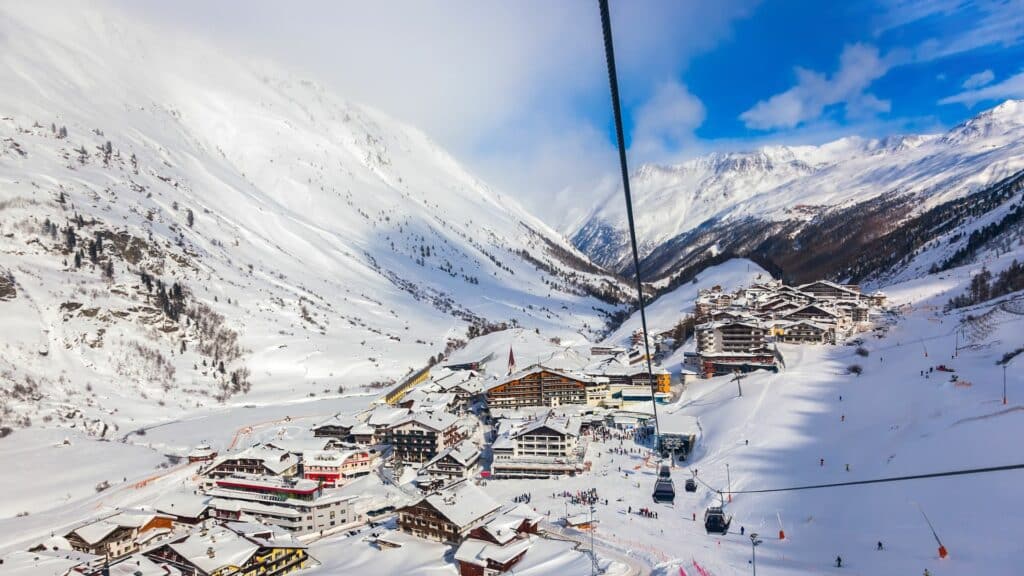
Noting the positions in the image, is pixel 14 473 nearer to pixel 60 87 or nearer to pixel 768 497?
pixel 768 497

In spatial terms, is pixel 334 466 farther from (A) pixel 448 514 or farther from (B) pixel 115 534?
(A) pixel 448 514

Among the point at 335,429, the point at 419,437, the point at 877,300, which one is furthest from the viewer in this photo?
the point at 877,300

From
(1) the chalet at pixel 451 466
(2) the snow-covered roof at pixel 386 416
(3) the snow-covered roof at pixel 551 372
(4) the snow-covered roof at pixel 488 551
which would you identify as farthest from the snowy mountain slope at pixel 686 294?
(4) the snow-covered roof at pixel 488 551

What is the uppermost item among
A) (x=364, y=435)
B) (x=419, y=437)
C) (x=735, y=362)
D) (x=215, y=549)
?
(x=735, y=362)

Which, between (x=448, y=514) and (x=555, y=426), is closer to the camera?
(x=448, y=514)

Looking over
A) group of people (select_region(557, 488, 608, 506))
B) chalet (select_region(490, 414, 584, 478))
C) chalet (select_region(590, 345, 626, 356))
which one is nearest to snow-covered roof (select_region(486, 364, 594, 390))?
chalet (select_region(490, 414, 584, 478))

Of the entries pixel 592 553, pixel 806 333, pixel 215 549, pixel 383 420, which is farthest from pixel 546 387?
pixel 215 549

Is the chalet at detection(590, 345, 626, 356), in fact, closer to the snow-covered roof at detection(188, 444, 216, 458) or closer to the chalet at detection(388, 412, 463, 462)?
the chalet at detection(388, 412, 463, 462)

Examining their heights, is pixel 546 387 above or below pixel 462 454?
above
